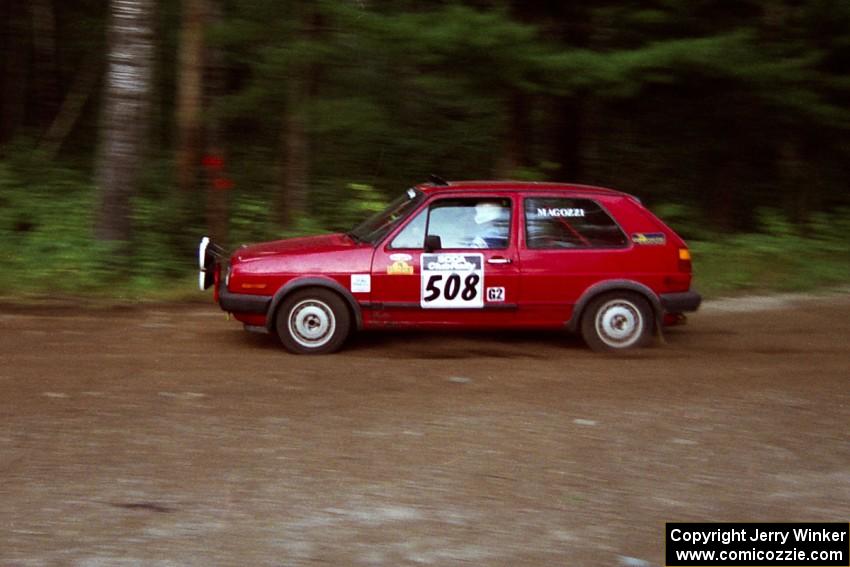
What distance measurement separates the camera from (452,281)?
946 cm

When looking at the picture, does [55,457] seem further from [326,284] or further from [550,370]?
[550,370]

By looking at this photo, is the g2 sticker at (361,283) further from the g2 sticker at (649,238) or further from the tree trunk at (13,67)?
the tree trunk at (13,67)

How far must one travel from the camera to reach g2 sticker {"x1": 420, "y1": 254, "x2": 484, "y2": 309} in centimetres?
943

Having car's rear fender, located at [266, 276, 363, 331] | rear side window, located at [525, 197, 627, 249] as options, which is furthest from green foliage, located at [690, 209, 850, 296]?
car's rear fender, located at [266, 276, 363, 331]

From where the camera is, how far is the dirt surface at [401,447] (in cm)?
525

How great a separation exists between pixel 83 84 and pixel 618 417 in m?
20.6

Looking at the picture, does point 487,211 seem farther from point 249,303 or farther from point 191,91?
point 191,91

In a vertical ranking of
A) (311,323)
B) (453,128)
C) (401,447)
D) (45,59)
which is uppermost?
(45,59)

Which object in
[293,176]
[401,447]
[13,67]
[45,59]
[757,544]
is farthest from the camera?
[45,59]

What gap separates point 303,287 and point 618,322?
2.89 meters

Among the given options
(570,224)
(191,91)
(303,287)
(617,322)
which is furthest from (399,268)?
(191,91)

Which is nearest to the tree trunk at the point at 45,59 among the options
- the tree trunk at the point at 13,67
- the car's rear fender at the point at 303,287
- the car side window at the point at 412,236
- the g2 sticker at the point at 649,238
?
the tree trunk at the point at 13,67

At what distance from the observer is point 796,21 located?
50.2 ft

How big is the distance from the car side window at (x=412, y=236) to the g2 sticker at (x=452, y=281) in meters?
→ 0.14
